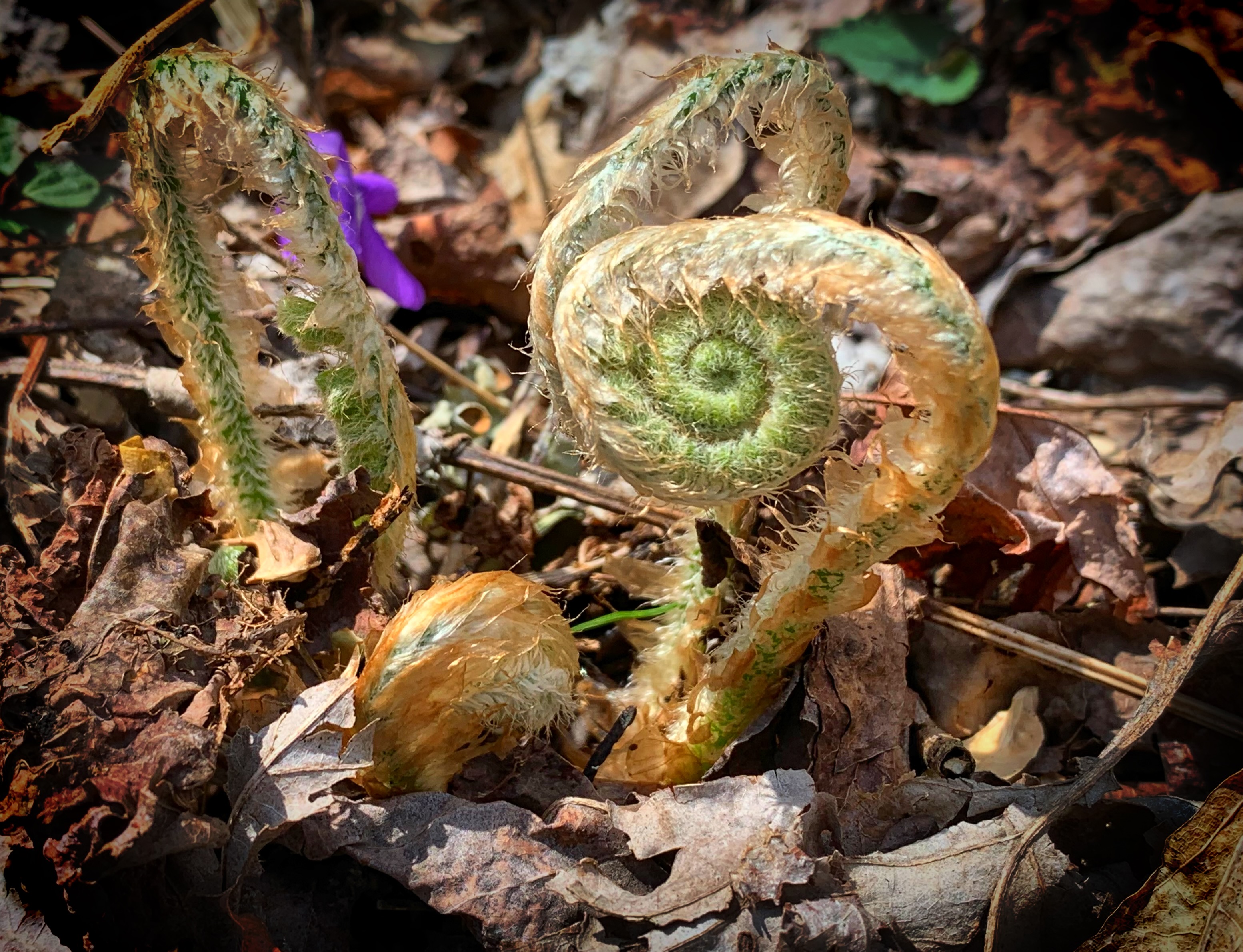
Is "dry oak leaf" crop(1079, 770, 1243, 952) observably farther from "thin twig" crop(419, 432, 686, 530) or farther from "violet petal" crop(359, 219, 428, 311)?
"violet petal" crop(359, 219, 428, 311)

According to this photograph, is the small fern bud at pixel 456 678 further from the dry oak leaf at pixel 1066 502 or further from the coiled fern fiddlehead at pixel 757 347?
the dry oak leaf at pixel 1066 502

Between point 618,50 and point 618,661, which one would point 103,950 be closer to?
point 618,661

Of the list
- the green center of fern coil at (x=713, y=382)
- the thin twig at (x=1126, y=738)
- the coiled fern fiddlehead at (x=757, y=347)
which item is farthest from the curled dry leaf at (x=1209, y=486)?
the green center of fern coil at (x=713, y=382)

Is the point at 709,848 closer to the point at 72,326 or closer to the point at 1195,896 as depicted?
the point at 1195,896

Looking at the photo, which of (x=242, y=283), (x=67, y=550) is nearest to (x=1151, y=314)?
(x=242, y=283)

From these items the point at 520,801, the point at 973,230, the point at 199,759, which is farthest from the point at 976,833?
the point at 973,230

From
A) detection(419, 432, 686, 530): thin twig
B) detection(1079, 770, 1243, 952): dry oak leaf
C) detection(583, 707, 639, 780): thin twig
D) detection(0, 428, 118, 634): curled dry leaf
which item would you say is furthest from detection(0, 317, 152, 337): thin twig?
detection(1079, 770, 1243, 952): dry oak leaf
